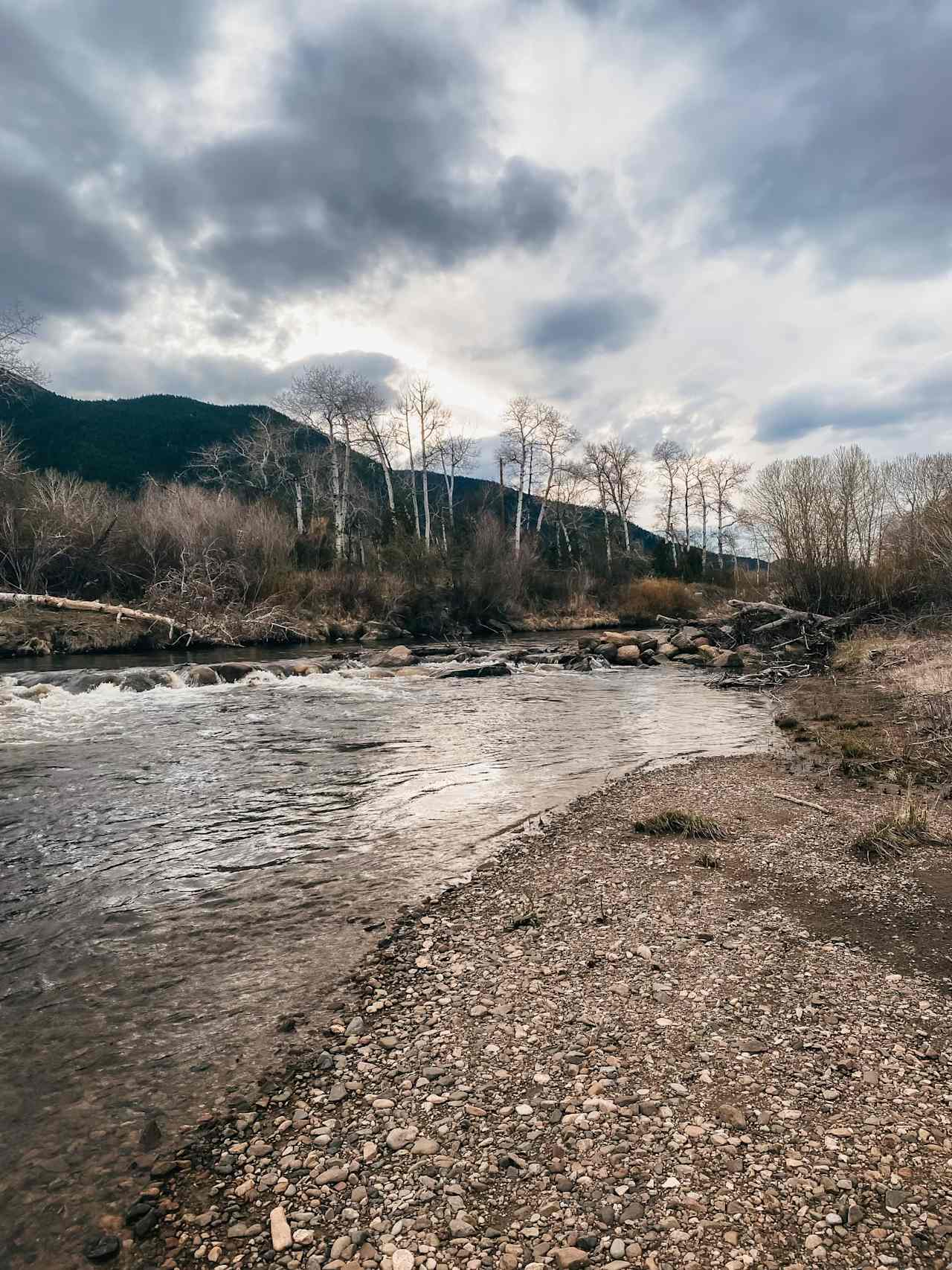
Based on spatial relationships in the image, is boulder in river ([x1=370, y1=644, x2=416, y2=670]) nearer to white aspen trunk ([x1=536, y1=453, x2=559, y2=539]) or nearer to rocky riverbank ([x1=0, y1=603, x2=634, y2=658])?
rocky riverbank ([x1=0, y1=603, x2=634, y2=658])

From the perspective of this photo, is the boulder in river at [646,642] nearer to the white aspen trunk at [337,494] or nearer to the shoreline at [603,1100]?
the white aspen trunk at [337,494]

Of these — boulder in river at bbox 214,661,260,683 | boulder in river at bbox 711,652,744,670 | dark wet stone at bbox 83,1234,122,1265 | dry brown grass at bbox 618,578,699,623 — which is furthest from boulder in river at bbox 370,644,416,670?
dry brown grass at bbox 618,578,699,623

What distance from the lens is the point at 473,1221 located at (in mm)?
2666

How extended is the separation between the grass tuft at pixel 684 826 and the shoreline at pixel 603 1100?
145 cm

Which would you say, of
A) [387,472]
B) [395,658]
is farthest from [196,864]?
[387,472]

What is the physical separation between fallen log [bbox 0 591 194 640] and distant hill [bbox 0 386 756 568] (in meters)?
43.1

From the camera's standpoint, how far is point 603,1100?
3295mm

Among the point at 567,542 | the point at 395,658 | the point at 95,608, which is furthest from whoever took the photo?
the point at 567,542

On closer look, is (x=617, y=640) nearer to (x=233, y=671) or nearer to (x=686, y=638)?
(x=686, y=638)

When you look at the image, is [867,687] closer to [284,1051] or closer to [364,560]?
[284,1051]

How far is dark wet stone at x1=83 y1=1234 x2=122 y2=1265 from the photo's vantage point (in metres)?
2.62

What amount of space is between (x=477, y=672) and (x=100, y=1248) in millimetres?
20118

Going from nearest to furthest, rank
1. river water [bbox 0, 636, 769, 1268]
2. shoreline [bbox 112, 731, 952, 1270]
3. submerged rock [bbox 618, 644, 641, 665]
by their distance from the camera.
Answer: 1. shoreline [bbox 112, 731, 952, 1270]
2. river water [bbox 0, 636, 769, 1268]
3. submerged rock [bbox 618, 644, 641, 665]

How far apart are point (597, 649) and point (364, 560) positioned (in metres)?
17.0
